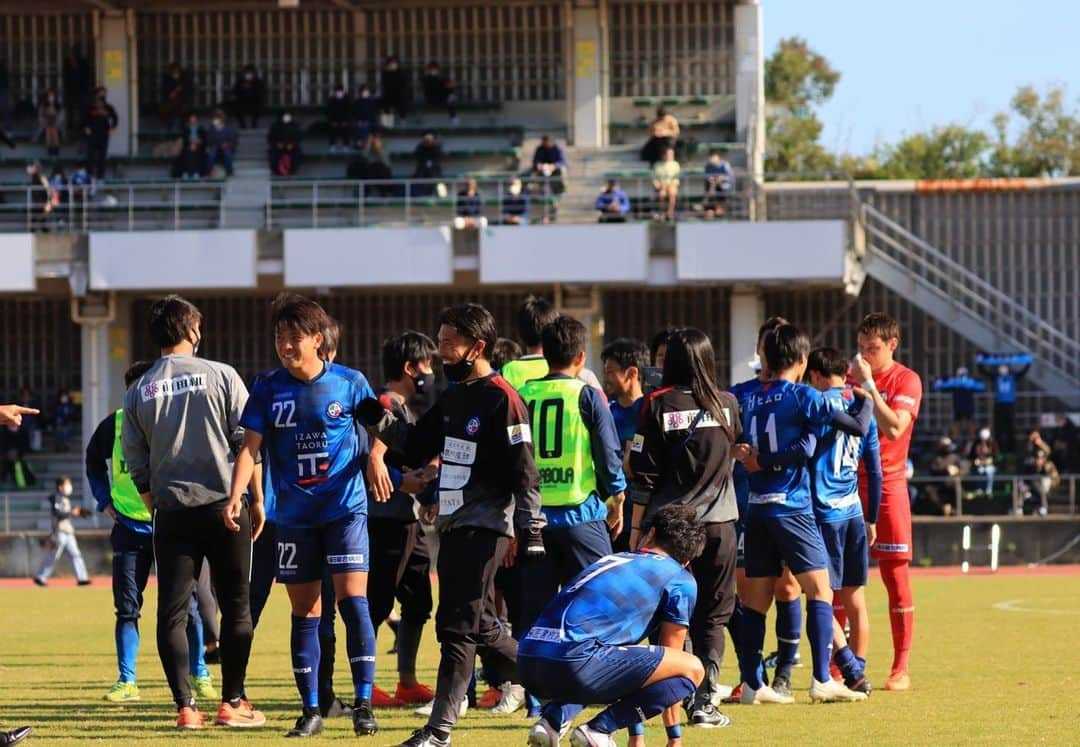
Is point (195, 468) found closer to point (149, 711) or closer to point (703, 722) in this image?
point (149, 711)

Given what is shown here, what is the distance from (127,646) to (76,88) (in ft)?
97.2

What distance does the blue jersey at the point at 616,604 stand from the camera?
27.1 feet

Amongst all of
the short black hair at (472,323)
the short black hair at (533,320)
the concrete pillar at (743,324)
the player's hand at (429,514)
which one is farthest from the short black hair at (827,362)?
the concrete pillar at (743,324)

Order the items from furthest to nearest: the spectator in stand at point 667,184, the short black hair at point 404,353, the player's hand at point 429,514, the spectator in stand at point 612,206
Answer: the spectator in stand at point 667,184 < the spectator in stand at point 612,206 < the short black hair at point 404,353 < the player's hand at point 429,514

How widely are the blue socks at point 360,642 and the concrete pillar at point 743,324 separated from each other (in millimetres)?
26891

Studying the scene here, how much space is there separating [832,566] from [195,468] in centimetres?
380

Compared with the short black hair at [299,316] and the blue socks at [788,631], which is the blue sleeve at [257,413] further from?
the blue socks at [788,631]

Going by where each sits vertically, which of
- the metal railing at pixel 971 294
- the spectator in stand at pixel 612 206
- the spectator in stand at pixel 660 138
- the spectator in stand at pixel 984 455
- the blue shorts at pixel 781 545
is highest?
the spectator in stand at pixel 660 138

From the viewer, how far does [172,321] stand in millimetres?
10289

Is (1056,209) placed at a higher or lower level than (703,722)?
higher

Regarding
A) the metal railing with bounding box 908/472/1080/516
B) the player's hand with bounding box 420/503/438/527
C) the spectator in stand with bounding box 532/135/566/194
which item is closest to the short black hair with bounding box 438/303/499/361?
the player's hand with bounding box 420/503/438/527

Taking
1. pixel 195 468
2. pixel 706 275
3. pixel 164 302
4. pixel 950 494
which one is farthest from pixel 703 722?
pixel 706 275

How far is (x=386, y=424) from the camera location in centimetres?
940

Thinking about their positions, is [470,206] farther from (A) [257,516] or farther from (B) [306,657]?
(B) [306,657]
